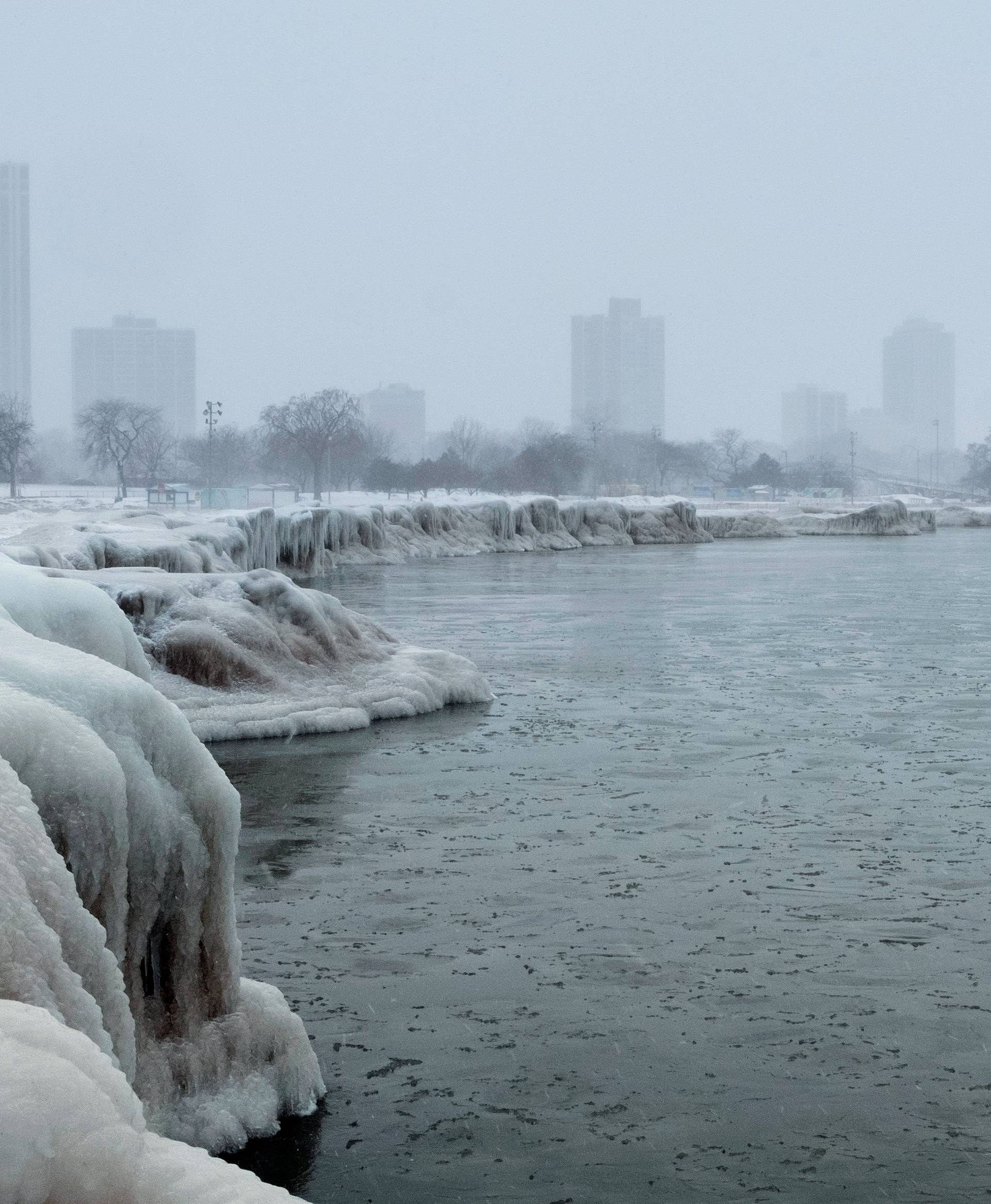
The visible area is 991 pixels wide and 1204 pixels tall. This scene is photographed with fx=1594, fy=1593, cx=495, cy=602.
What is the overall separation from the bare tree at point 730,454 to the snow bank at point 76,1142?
15386 centimetres

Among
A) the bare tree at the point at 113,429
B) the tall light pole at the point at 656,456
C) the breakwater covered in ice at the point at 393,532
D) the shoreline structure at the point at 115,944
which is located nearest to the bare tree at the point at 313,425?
the bare tree at the point at 113,429

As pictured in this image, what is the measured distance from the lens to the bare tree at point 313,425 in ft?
316

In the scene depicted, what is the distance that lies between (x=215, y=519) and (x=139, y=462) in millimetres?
87627

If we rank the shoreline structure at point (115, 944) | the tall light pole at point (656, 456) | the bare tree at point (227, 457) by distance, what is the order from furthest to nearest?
the tall light pole at point (656, 456) → the bare tree at point (227, 457) → the shoreline structure at point (115, 944)

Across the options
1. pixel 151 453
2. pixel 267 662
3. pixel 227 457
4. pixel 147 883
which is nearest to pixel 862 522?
pixel 151 453

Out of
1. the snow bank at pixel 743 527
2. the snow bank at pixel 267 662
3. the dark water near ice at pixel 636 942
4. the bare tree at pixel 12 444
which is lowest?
the dark water near ice at pixel 636 942

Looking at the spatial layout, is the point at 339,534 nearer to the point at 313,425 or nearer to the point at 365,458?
the point at 313,425

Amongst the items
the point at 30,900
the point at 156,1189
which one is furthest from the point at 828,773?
the point at 156,1189

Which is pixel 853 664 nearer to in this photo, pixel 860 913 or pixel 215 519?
pixel 860 913

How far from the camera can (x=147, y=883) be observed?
501 cm

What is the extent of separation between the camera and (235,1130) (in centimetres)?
505

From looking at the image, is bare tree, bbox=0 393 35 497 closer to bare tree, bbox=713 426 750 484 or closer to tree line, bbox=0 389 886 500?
tree line, bbox=0 389 886 500

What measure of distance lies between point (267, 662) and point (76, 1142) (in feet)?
38.3

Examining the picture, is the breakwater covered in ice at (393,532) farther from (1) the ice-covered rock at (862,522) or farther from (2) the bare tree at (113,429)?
(2) the bare tree at (113,429)
